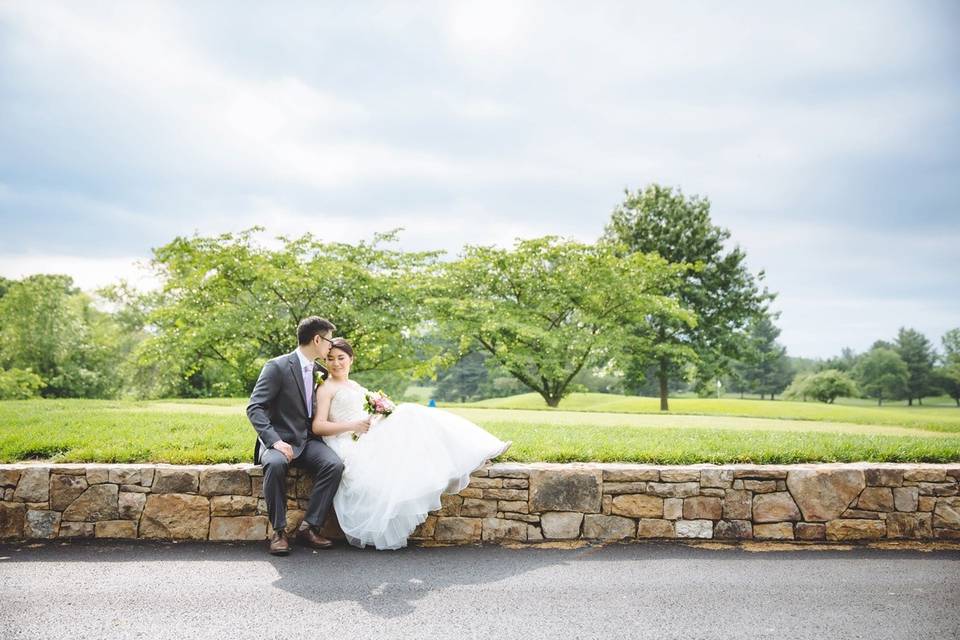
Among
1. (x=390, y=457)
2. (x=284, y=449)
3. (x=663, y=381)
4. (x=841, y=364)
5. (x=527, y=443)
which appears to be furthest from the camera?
(x=841, y=364)

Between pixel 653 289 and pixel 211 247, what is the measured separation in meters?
20.5

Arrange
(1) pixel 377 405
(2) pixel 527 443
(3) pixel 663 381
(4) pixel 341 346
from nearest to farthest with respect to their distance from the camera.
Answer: (1) pixel 377 405 < (4) pixel 341 346 < (2) pixel 527 443 < (3) pixel 663 381

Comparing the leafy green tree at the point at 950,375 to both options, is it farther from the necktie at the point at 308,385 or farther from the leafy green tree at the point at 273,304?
the necktie at the point at 308,385

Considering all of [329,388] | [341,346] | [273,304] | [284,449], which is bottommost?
[284,449]

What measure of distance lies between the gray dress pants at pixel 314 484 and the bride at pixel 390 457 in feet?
0.48

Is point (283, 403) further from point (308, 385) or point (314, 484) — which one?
point (314, 484)

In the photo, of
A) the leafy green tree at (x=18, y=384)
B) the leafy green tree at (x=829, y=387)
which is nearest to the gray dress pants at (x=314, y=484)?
the leafy green tree at (x=18, y=384)

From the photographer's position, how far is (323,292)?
25344 millimetres

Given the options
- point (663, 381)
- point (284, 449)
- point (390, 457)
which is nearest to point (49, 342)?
point (663, 381)

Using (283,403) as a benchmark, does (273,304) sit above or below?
above

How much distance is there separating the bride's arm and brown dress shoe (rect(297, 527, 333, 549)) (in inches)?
34.7

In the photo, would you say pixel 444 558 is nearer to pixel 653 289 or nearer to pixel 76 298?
pixel 653 289

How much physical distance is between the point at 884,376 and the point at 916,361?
763 centimetres

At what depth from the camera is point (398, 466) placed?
5.14 meters
